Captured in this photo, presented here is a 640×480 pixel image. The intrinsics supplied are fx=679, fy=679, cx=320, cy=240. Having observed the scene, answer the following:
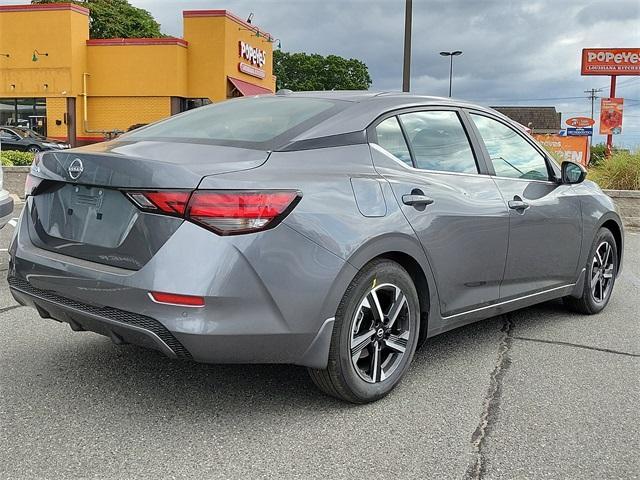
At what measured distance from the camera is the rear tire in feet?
17.1

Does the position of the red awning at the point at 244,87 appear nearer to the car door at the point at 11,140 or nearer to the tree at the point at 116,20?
the car door at the point at 11,140

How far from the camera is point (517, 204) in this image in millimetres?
4270

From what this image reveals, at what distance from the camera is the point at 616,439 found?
10.3 ft

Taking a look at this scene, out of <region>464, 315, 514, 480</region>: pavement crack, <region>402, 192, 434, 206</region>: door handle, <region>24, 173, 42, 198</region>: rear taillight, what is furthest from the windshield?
<region>402, 192, 434, 206</region>: door handle

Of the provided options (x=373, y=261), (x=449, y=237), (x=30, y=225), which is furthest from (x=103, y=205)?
(x=449, y=237)

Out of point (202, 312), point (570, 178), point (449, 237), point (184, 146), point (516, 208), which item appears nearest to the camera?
point (202, 312)

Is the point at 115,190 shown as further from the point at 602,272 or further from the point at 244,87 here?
the point at 244,87

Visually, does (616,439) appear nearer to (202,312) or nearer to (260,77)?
(202,312)

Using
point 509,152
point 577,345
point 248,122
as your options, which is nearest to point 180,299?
point 248,122

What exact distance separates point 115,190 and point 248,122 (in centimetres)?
92

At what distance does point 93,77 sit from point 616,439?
2912cm

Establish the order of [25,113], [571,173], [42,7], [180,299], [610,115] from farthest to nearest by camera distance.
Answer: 1. [610,115]
2. [25,113]
3. [42,7]
4. [571,173]
5. [180,299]

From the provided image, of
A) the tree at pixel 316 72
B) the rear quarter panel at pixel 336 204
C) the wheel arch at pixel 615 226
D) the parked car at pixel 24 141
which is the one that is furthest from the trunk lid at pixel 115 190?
the tree at pixel 316 72

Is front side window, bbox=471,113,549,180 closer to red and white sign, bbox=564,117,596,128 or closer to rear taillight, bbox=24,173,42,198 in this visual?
rear taillight, bbox=24,173,42,198
